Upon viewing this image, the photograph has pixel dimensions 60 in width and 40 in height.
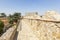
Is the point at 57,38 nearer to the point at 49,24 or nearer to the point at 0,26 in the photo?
the point at 49,24

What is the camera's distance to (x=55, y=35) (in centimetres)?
189

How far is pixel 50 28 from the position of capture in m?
2.01

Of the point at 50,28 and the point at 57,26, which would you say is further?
the point at 50,28

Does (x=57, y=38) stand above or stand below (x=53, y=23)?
below

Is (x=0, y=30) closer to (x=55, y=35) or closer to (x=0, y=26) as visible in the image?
(x=0, y=26)

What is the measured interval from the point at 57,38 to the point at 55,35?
63mm

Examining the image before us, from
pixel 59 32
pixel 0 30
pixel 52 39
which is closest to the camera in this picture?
pixel 59 32

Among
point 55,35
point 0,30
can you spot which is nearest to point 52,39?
point 55,35

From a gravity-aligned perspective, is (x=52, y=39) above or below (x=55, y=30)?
below

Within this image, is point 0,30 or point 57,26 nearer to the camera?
point 57,26

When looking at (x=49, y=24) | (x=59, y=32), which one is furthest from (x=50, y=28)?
(x=59, y=32)

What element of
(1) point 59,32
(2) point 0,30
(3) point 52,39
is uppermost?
(1) point 59,32

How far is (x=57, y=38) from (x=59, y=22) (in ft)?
0.74

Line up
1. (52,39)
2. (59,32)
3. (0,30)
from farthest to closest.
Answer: (0,30) → (52,39) → (59,32)
